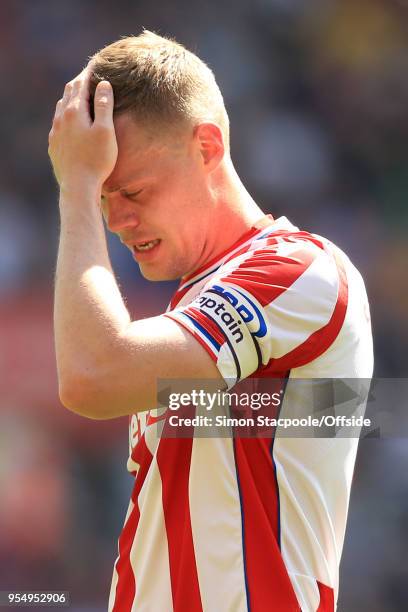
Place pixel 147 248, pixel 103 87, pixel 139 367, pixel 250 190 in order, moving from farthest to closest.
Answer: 1. pixel 250 190
2. pixel 147 248
3. pixel 103 87
4. pixel 139 367

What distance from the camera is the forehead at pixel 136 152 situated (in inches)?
83.4

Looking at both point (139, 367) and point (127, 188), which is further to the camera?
point (127, 188)

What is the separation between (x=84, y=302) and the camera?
5.95 ft

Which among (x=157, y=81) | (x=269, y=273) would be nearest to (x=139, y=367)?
(x=269, y=273)

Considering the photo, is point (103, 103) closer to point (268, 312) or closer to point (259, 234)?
point (259, 234)

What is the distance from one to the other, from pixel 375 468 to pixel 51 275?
2.25 m

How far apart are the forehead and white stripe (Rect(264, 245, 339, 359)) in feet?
1.46

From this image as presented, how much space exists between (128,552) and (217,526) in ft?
0.92

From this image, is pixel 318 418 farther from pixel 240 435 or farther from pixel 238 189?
pixel 238 189

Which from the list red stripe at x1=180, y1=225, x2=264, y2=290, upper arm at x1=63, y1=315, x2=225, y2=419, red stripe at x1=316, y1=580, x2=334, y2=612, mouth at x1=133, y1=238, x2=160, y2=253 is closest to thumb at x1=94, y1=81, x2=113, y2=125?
mouth at x1=133, y1=238, x2=160, y2=253

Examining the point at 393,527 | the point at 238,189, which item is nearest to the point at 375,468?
the point at 393,527

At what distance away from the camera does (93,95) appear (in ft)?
7.02

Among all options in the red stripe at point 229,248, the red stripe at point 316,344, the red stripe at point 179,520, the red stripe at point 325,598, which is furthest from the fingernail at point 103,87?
the red stripe at point 325,598

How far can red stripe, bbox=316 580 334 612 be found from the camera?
6.24 feet
